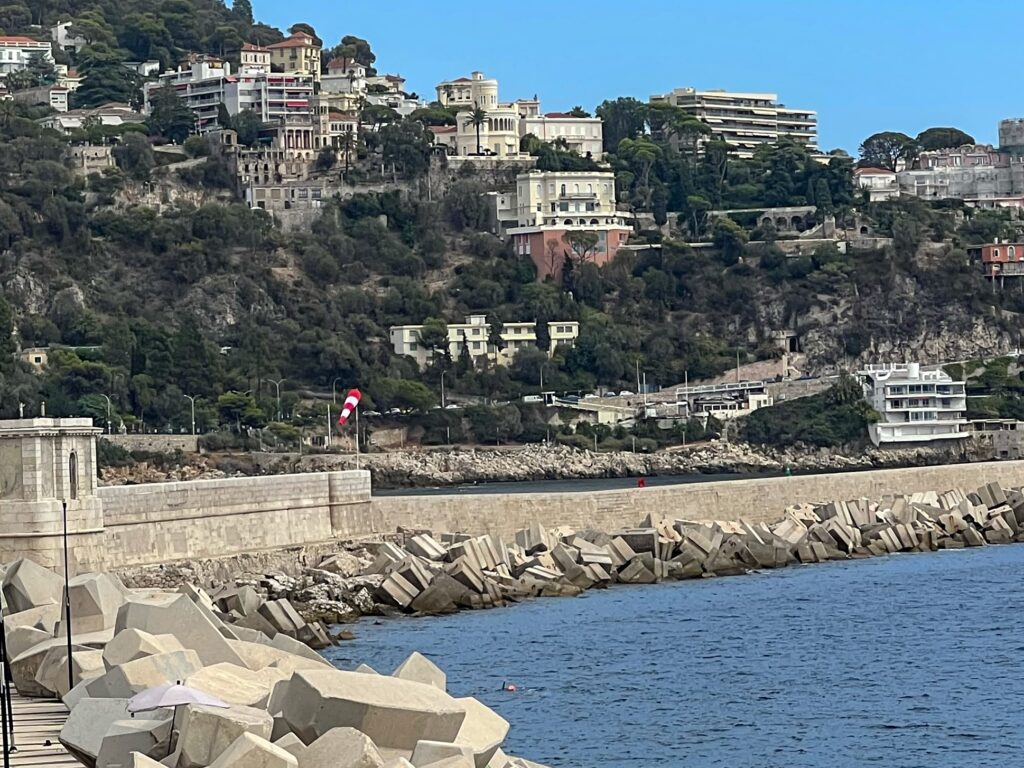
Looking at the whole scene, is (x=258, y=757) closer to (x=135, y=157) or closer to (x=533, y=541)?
(x=533, y=541)

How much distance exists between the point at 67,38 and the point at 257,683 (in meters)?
138

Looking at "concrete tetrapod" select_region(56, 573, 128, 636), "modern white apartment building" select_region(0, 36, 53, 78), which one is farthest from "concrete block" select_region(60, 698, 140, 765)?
"modern white apartment building" select_region(0, 36, 53, 78)

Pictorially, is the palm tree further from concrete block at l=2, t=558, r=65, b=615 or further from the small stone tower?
concrete block at l=2, t=558, r=65, b=615

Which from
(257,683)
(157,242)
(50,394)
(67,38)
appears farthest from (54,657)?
(67,38)

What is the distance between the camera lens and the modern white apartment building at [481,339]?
109 metres

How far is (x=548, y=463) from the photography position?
95562 mm

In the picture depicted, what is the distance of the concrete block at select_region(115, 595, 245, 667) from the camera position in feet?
67.4

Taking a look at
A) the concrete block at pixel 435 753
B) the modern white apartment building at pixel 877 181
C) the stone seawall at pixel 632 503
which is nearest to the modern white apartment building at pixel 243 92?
the modern white apartment building at pixel 877 181

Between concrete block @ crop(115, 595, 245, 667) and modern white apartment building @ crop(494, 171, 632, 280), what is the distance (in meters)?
97.0

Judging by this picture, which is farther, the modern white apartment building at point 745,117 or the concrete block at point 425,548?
the modern white apartment building at point 745,117

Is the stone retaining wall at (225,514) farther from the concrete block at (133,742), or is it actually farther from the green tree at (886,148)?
the green tree at (886,148)

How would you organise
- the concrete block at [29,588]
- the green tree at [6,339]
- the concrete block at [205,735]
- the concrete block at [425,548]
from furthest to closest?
the green tree at [6,339], the concrete block at [425,548], the concrete block at [29,588], the concrete block at [205,735]

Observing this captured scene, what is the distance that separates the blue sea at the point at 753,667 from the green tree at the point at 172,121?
89.8m

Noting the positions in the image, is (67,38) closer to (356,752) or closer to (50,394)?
(50,394)
